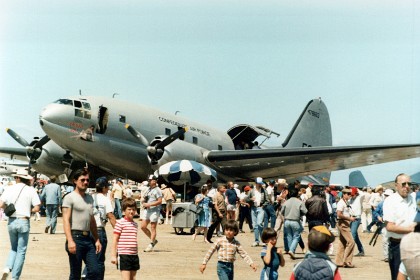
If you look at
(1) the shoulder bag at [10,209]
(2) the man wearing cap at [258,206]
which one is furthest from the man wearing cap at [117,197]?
(1) the shoulder bag at [10,209]

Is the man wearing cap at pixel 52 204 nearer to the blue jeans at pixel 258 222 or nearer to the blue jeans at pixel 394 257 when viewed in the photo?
the blue jeans at pixel 258 222

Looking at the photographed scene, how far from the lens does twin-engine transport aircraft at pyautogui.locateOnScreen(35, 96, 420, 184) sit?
29703mm

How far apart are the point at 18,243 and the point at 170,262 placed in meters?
4.28

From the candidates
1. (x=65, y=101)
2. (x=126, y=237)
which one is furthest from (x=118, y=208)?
(x=126, y=237)

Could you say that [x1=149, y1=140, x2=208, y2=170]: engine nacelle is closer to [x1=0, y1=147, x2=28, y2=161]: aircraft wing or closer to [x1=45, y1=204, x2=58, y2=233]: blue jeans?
[x1=45, y1=204, x2=58, y2=233]: blue jeans

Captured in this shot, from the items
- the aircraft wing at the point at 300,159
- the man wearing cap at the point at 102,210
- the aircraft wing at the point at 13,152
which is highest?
the aircraft wing at the point at 13,152

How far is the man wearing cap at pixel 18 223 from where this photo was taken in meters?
10.8

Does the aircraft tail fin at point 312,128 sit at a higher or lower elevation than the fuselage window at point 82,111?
higher

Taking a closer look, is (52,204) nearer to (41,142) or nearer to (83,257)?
(83,257)

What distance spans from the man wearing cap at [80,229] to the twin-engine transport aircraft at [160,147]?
2051cm

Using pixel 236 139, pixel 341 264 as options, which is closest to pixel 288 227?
pixel 341 264

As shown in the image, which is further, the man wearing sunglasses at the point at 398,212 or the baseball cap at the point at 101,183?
the baseball cap at the point at 101,183

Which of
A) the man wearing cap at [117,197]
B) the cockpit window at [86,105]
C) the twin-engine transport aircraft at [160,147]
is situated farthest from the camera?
the cockpit window at [86,105]

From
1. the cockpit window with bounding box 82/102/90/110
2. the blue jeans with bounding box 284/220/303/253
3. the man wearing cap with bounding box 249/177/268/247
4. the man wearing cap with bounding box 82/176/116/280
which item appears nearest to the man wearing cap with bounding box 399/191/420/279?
the man wearing cap with bounding box 82/176/116/280
